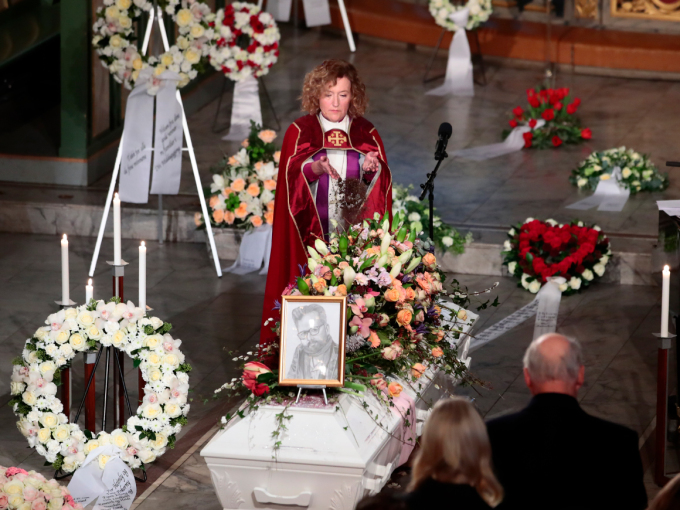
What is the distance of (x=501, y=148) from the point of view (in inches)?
390

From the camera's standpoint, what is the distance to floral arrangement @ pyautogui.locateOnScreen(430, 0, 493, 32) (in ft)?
37.5

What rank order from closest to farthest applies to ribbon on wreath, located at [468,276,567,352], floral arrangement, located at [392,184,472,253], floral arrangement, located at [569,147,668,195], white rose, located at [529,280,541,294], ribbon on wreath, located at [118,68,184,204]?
ribbon on wreath, located at [468,276,567,352]
white rose, located at [529,280,541,294]
ribbon on wreath, located at [118,68,184,204]
floral arrangement, located at [392,184,472,253]
floral arrangement, located at [569,147,668,195]

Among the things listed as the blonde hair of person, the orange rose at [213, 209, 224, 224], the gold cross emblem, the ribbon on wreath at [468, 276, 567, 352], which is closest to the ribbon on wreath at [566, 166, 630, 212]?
the ribbon on wreath at [468, 276, 567, 352]

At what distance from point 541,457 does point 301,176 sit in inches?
97.0

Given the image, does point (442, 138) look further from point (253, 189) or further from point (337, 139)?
point (253, 189)

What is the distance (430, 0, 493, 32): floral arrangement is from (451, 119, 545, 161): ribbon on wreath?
1829 millimetres

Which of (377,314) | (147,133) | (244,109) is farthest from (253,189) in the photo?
(377,314)

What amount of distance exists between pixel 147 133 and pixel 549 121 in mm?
3889

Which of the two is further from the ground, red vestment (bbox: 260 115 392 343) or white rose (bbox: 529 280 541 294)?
red vestment (bbox: 260 115 392 343)

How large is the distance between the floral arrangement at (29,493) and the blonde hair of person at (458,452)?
1547 mm

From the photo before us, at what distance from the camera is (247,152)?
8258mm

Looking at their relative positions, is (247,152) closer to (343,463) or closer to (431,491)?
(343,463)

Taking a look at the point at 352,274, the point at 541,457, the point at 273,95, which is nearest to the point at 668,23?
the point at 273,95

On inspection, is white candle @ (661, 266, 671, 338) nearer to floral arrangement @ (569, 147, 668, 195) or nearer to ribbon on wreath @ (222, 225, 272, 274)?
ribbon on wreath @ (222, 225, 272, 274)
